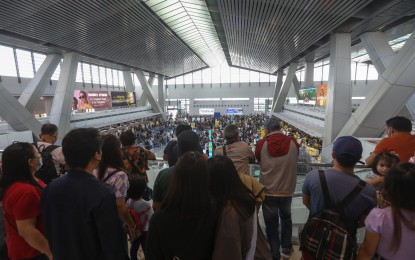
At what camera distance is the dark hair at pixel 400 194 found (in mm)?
1335

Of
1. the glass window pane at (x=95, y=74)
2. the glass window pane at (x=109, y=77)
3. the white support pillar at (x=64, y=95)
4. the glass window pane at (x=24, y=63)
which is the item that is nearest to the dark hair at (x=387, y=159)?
the white support pillar at (x=64, y=95)

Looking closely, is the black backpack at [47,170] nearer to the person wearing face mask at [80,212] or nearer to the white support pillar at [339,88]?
the person wearing face mask at [80,212]

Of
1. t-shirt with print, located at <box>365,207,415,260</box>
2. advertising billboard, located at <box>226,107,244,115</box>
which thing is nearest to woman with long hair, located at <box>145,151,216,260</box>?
t-shirt with print, located at <box>365,207,415,260</box>

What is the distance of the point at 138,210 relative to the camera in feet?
7.79

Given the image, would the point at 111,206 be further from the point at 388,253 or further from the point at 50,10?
the point at 50,10

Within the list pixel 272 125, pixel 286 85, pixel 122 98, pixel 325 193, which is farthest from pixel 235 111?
pixel 325 193

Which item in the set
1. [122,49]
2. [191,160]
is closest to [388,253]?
[191,160]

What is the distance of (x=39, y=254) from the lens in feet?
5.84

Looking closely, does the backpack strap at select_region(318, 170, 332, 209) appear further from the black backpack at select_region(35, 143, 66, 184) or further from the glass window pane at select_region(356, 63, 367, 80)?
the glass window pane at select_region(356, 63, 367, 80)

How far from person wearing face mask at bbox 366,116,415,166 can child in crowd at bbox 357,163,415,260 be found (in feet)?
4.73

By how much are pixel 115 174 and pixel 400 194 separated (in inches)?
76.2

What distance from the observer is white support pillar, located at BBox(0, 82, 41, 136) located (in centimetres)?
1126

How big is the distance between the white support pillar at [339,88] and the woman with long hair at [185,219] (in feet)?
35.3

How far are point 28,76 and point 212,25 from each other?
15106mm
